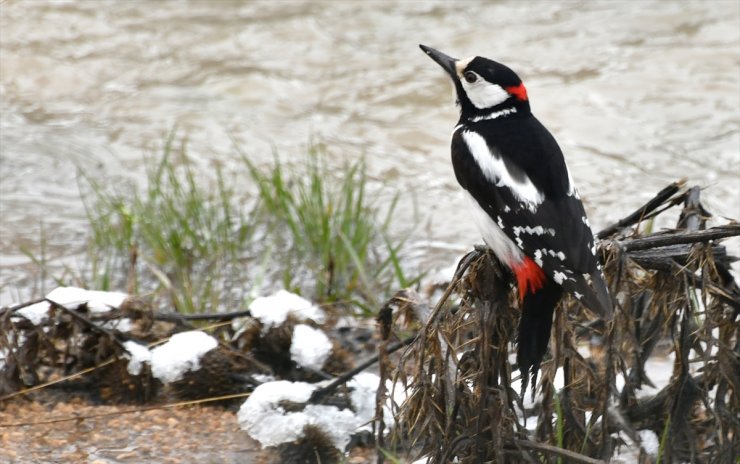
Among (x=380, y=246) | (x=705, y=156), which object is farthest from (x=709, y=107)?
(x=380, y=246)

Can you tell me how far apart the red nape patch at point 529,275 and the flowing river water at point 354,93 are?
2.25 m

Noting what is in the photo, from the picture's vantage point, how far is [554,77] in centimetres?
745

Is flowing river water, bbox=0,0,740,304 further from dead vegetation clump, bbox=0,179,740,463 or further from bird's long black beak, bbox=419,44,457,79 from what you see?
bird's long black beak, bbox=419,44,457,79

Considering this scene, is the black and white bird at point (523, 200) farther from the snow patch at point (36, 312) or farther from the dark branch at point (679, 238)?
the snow patch at point (36, 312)

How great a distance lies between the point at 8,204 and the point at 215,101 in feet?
5.72

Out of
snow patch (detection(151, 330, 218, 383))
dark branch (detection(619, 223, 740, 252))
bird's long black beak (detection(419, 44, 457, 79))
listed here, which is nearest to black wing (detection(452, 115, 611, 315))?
dark branch (detection(619, 223, 740, 252))

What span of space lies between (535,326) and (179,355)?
1.29m

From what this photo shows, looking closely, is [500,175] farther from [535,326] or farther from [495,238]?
[535,326]

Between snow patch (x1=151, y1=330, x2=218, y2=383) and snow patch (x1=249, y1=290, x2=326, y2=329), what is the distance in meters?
0.18

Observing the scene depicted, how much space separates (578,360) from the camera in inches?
117

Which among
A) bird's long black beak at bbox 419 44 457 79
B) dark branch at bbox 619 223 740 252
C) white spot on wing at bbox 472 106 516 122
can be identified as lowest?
dark branch at bbox 619 223 740 252

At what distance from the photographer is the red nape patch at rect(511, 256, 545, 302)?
2.87 metres

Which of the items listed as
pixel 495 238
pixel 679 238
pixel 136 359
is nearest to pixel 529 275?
pixel 495 238

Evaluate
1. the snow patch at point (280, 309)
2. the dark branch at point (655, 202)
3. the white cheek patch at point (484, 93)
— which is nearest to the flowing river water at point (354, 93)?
the snow patch at point (280, 309)
